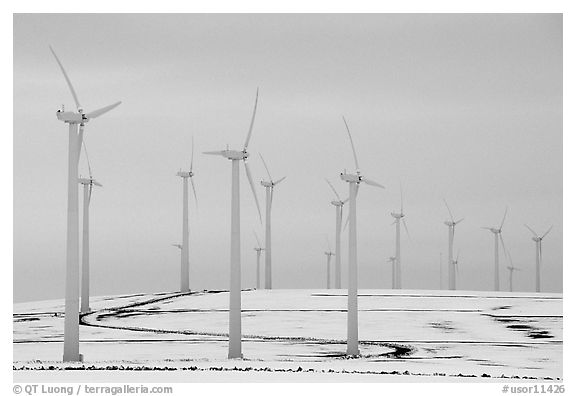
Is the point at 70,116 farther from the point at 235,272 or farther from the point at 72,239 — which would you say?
the point at 235,272

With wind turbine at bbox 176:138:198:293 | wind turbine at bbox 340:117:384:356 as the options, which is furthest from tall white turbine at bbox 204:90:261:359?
wind turbine at bbox 176:138:198:293

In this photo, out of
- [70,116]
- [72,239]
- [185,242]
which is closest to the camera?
[72,239]

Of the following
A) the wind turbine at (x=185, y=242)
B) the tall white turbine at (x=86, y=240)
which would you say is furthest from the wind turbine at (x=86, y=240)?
the wind turbine at (x=185, y=242)

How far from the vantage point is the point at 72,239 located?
5650 cm

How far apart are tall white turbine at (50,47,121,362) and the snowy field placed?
183 centimetres

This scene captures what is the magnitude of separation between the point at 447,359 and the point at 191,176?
212 feet

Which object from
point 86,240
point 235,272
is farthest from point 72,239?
point 86,240

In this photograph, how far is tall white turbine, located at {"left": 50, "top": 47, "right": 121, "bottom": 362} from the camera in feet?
186

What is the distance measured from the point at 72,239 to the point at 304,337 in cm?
2851

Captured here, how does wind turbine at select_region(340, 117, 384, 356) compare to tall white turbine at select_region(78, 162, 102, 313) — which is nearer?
wind turbine at select_region(340, 117, 384, 356)

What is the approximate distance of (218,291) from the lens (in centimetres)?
12544

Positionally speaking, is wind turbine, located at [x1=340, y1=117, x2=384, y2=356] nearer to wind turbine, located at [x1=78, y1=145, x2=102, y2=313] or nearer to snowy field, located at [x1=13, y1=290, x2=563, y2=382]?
snowy field, located at [x1=13, y1=290, x2=563, y2=382]

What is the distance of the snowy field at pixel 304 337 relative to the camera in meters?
53.7

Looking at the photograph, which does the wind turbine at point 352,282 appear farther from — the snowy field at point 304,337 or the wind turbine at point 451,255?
the wind turbine at point 451,255
